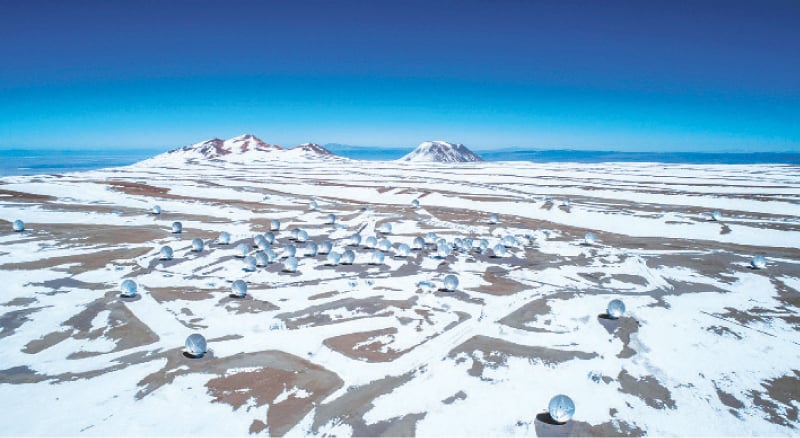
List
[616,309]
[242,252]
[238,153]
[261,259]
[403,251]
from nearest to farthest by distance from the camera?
[616,309], [261,259], [242,252], [403,251], [238,153]

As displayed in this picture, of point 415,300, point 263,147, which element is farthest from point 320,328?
point 263,147

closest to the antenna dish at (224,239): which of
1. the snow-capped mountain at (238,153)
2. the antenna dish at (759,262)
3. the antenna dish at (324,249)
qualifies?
the antenna dish at (324,249)

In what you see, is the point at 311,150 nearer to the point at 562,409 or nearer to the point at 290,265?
the point at 290,265

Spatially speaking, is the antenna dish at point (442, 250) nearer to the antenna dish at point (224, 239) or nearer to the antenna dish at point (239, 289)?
the antenna dish at point (239, 289)

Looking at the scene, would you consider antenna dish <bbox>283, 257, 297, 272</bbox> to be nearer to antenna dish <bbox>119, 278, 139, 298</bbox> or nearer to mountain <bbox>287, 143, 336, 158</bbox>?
antenna dish <bbox>119, 278, 139, 298</bbox>

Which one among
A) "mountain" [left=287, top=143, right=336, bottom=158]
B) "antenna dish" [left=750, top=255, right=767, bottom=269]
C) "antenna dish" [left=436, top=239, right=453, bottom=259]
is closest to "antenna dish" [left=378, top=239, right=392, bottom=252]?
"antenna dish" [left=436, top=239, right=453, bottom=259]

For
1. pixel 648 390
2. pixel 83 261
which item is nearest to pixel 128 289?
pixel 83 261
